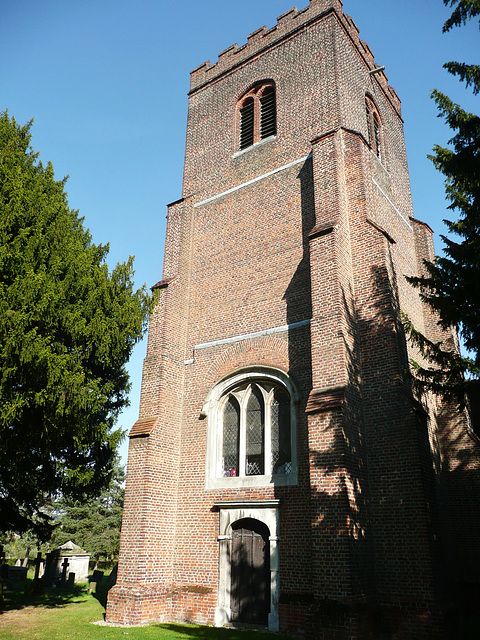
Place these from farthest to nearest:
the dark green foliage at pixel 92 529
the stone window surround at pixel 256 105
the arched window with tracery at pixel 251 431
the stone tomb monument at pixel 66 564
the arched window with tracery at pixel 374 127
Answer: the dark green foliage at pixel 92 529
the stone tomb monument at pixel 66 564
the arched window with tracery at pixel 374 127
the stone window surround at pixel 256 105
the arched window with tracery at pixel 251 431

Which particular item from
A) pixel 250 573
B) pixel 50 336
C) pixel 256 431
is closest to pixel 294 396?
pixel 256 431

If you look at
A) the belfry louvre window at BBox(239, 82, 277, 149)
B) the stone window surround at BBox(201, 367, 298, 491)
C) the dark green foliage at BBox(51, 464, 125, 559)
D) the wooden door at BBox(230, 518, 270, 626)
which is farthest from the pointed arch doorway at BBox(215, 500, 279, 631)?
the dark green foliage at BBox(51, 464, 125, 559)

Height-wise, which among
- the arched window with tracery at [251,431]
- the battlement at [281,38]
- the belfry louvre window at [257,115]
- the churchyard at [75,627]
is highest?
the battlement at [281,38]

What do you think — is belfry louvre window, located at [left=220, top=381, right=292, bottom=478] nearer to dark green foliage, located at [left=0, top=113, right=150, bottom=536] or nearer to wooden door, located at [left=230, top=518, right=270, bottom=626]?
wooden door, located at [left=230, top=518, right=270, bottom=626]

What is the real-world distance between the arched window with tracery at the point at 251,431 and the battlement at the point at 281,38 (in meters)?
12.1

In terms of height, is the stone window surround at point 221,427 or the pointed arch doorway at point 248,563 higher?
the stone window surround at point 221,427

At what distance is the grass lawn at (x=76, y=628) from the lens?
9008 millimetres

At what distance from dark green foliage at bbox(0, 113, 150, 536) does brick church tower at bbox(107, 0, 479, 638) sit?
1592 mm

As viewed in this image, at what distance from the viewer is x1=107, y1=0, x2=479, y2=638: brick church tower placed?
363 inches

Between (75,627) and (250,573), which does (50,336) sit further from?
(250,573)

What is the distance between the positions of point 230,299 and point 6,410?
658 cm

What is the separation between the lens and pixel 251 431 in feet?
38.7

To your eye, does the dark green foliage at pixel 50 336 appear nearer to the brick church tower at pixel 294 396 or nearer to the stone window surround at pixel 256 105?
the brick church tower at pixel 294 396

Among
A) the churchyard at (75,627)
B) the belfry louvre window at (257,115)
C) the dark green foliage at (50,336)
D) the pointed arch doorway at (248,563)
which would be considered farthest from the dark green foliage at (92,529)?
the belfry louvre window at (257,115)
